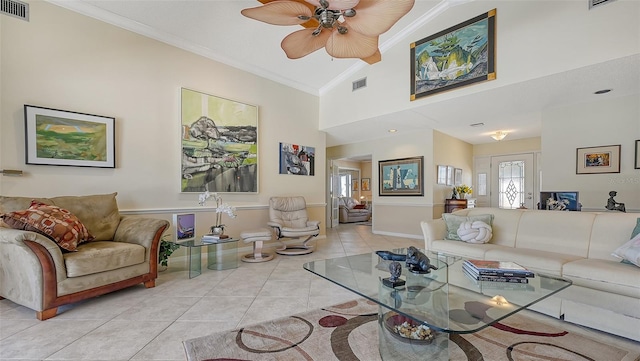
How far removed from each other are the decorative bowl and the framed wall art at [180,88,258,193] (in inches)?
133

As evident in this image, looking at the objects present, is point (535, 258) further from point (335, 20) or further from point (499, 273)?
point (335, 20)

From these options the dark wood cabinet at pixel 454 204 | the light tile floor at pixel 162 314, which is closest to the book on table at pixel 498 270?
the light tile floor at pixel 162 314

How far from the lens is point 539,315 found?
7.69ft

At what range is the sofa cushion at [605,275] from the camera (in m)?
1.98

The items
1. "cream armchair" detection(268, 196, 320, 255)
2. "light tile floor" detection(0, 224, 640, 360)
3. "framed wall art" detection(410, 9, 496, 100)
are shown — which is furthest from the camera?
"cream armchair" detection(268, 196, 320, 255)

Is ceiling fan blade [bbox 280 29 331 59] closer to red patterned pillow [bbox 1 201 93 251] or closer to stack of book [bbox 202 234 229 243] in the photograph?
stack of book [bbox 202 234 229 243]

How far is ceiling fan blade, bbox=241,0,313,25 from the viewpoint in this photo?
87.1 inches

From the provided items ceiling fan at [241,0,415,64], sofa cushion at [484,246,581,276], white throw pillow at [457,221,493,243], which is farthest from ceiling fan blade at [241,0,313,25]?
sofa cushion at [484,246,581,276]

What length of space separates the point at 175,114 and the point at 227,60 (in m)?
1.26

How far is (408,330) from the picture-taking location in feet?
5.73

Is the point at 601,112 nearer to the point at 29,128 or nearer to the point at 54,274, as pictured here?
the point at 54,274

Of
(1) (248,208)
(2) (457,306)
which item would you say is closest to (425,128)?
(1) (248,208)

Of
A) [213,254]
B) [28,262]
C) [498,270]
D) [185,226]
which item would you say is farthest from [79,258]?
[498,270]

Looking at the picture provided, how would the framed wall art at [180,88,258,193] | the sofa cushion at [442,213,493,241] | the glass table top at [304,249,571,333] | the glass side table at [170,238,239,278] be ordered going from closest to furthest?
the glass table top at [304,249,571,333], the sofa cushion at [442,213,493,241], the glass side table at [170,238,239,278], the framed wall art at [180,88,258,193]
